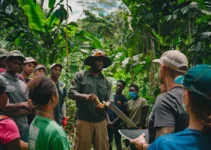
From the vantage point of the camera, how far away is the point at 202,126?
4.33 feet

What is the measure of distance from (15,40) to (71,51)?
1.57 metres

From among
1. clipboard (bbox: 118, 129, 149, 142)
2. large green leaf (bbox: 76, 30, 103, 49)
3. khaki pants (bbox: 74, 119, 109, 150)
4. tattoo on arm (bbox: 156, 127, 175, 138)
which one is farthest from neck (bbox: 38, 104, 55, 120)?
large green leaf (bbox: 76, 30, 103, 49)

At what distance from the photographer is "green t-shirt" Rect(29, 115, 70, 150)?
196cm

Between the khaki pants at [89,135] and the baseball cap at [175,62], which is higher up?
the baseball cap at [175,62]

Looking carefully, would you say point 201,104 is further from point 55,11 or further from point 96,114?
point 55,11

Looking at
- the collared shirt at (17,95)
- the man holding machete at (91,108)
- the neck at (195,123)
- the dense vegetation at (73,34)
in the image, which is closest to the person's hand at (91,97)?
the man holding machete at (91,108)

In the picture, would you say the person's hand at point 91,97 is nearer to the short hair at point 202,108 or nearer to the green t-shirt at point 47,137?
the green t-shirt at point 47,137

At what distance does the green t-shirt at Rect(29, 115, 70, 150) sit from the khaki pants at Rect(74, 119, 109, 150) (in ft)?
8.24

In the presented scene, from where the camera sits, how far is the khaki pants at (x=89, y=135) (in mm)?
4598

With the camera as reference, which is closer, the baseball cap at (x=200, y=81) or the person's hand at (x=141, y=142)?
the baseball cap at (x=200, y=81)

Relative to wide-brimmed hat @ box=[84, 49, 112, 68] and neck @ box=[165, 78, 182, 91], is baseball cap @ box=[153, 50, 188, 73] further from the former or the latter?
wide-brimmed hat @ box=[84, 49, 112, 68]

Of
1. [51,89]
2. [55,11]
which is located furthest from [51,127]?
[55,11]

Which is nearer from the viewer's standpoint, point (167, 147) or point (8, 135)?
point (167, 147)

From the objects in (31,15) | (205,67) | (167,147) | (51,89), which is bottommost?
(167,147)
